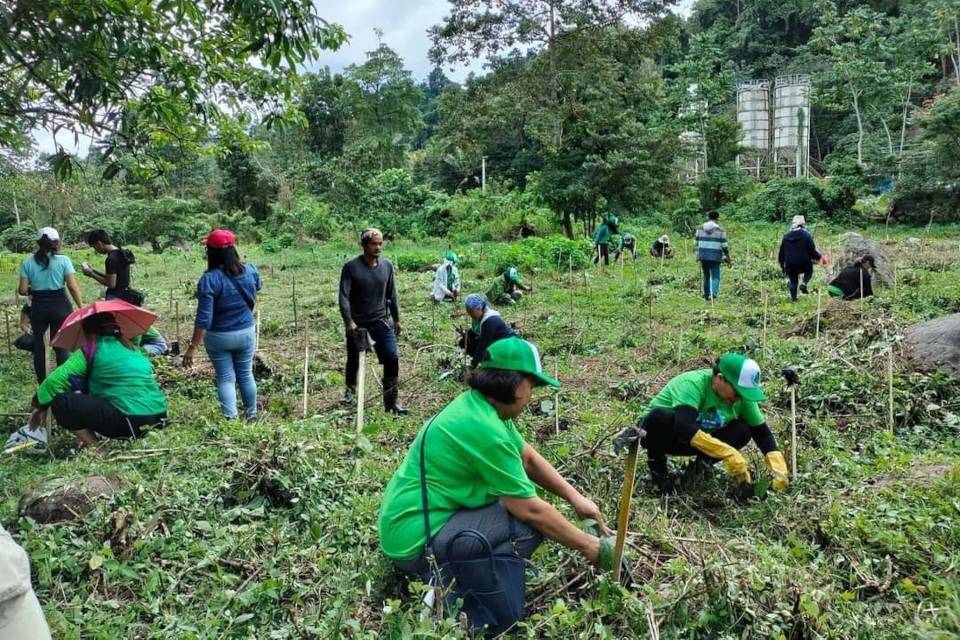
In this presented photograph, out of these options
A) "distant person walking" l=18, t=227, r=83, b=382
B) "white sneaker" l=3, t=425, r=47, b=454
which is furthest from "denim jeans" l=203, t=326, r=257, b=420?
"distant person walking" l=18, t=227, r=83, b=382

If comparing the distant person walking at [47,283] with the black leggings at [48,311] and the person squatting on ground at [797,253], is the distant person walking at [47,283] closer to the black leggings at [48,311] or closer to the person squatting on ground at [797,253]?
the black leggings at [48,311]

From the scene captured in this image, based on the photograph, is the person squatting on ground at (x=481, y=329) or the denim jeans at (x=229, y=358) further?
the person squatting on ground at (x=481, y=329)

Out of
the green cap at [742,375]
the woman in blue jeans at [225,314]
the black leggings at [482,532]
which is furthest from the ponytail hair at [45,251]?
the green cap at [742,375]

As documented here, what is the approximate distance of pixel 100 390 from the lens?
183 inches

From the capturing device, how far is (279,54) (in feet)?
12.4

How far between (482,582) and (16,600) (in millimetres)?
1565

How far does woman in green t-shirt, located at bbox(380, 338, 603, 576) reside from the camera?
2.68 meters

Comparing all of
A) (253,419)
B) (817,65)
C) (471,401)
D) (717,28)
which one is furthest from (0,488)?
(717,28)

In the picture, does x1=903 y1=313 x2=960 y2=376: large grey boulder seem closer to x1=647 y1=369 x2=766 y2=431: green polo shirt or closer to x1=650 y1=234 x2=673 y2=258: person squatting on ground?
x1=647 y1=369 x2=766 y2=431: green polo shirt

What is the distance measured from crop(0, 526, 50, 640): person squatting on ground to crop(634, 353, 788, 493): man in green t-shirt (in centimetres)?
327

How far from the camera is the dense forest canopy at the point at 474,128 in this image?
15.4 feet

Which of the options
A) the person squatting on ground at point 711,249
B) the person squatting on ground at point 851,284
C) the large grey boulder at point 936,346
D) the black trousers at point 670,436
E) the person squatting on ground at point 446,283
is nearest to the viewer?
the black trousers at point 670,436

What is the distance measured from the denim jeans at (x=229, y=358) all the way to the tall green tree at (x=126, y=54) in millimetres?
1379

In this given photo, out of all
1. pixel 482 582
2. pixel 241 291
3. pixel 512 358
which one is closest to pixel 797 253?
pixel 241 291
